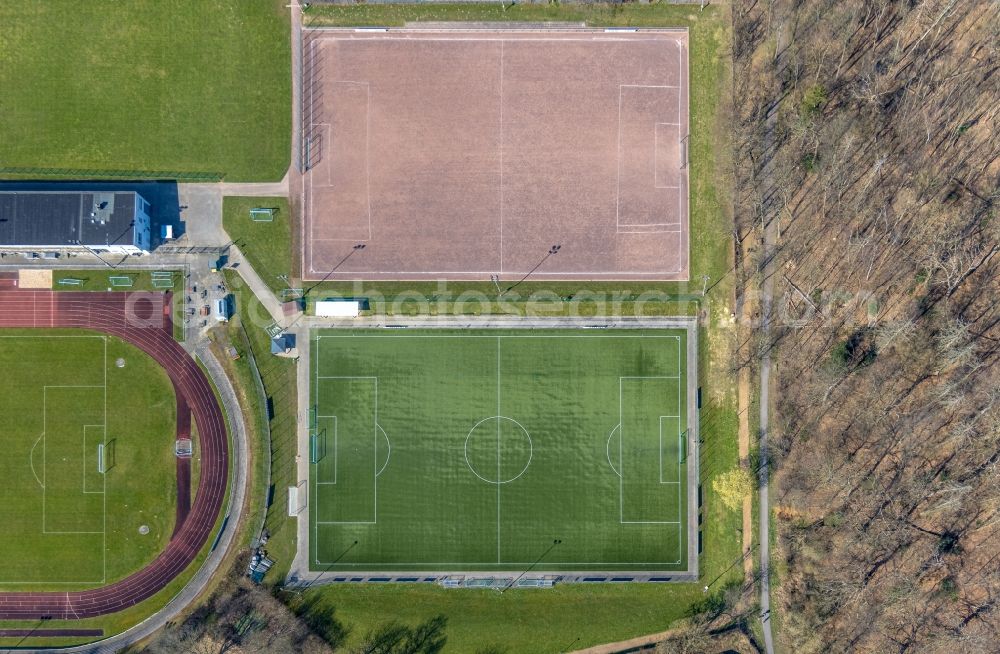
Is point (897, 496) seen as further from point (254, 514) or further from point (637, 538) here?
point (254, 514)

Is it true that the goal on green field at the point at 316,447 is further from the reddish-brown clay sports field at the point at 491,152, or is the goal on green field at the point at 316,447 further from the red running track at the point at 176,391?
the reddish-brown clay sports field at the point at 491,152

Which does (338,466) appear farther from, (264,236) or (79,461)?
(79,461)

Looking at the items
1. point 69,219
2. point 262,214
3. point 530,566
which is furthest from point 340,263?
point 530,566

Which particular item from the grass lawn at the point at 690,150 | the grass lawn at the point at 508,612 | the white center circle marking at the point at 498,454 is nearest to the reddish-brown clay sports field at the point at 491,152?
the grass lawn at the point at 690,150

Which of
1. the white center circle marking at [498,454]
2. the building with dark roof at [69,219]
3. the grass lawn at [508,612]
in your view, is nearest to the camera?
the building with dark roof at [69,219]

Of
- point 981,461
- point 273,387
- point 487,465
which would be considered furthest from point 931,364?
→ point 273,387
